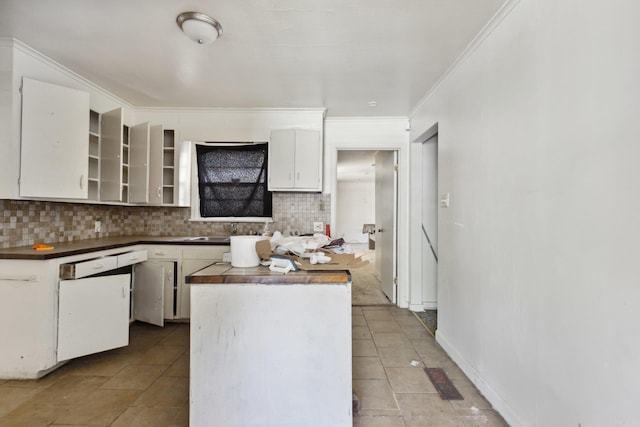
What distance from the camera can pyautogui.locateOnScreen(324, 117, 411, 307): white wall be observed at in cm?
367

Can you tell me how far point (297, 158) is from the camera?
3436 millimetres

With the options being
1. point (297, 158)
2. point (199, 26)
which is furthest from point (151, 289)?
point (199, 26)

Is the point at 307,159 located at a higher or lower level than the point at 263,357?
higher

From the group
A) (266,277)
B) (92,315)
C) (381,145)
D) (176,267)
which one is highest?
(381,145)

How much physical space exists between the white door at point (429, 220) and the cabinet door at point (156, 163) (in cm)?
305

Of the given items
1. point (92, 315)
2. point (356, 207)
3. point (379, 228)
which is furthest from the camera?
point (356, 207)

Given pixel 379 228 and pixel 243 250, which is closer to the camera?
pixel 243 250

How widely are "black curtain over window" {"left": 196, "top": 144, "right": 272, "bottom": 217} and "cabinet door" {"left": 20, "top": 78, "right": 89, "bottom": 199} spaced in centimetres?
121

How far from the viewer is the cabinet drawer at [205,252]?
3080 millimetres

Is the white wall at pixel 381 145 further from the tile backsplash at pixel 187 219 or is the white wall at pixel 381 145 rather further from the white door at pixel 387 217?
the tile backsplash at pixel 187 219

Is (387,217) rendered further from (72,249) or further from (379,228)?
(72,249)

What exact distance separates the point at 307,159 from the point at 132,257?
2.08 m

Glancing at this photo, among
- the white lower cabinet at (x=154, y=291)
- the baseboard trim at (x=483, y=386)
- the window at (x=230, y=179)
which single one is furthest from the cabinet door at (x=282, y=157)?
A: the baseboard trim at (x=483, y=386)

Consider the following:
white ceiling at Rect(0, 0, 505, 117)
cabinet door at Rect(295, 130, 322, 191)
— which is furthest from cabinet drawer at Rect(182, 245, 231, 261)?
white ceiling at Rect(0, 0, 505, 117)
